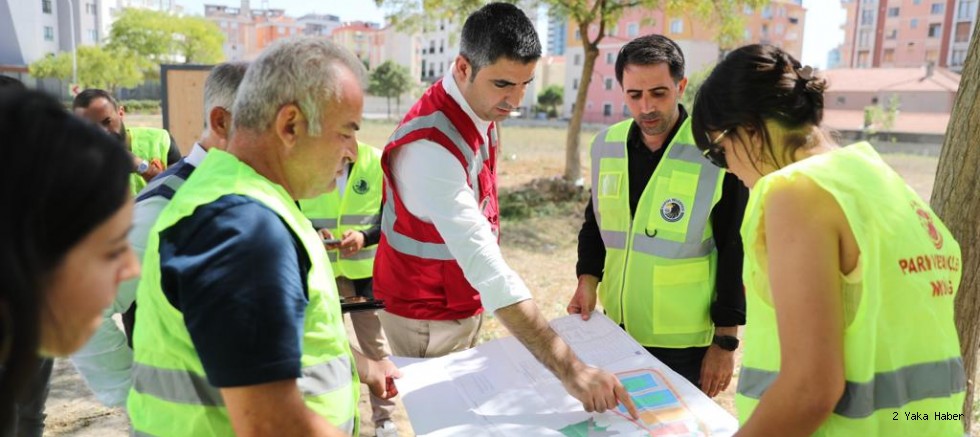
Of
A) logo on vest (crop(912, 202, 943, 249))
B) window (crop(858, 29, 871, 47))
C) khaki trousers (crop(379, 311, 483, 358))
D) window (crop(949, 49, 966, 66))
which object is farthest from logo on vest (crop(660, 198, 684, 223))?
window (crop(858, 29, 871, 47))

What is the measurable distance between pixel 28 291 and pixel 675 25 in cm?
5128

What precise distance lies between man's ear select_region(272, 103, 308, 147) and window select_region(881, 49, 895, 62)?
74.6 meters

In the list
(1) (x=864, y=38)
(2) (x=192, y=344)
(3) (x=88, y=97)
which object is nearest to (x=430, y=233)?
(2) (x=192, y=344)

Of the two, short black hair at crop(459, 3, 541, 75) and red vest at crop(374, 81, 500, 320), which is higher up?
short black hair at crop(459, 3, 541, 75)

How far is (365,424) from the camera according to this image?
3971mm

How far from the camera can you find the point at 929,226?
4.50 feet

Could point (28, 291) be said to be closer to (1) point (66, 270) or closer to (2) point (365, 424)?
(1) point (66, 270)

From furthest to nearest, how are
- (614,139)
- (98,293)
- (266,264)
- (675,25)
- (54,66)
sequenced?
(675,25) → (54,66) → (614,139) → (266,264) → (98,293)

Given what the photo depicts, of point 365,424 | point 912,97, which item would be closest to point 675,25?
point 912,97

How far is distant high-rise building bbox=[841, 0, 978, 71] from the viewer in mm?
58562

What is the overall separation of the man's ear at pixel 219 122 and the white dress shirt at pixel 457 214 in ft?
1.72

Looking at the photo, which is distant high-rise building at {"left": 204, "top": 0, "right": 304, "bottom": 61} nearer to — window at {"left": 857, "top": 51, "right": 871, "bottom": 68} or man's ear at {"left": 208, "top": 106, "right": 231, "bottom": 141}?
window at {"left": 857, "top": 51, "right": 871, "bottom": 68}

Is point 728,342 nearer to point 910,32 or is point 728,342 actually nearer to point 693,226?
point 693,226

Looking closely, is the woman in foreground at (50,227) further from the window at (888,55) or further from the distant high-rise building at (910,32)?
the window at (888,55)
